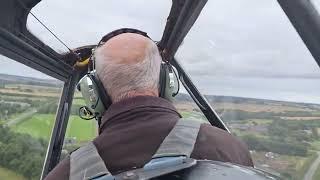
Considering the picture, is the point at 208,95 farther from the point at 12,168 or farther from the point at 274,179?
the point at 274,179

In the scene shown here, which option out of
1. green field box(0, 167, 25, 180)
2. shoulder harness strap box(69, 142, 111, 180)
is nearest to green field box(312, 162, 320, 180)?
shoulder harness strap box(69, 142, 111, 180)

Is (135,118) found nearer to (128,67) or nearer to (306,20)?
(128,67)

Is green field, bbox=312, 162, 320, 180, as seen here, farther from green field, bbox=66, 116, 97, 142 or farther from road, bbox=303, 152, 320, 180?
green field, bbox=66, 116, 97, 142

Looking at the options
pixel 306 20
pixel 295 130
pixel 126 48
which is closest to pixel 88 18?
pixel 295 130

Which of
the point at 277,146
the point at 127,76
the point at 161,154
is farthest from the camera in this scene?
the point at 277,146

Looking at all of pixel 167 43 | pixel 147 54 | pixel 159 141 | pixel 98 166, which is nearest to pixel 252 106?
pixel 167 43

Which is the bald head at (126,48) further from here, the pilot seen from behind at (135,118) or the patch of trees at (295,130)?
the patch of trees at (295,130)
